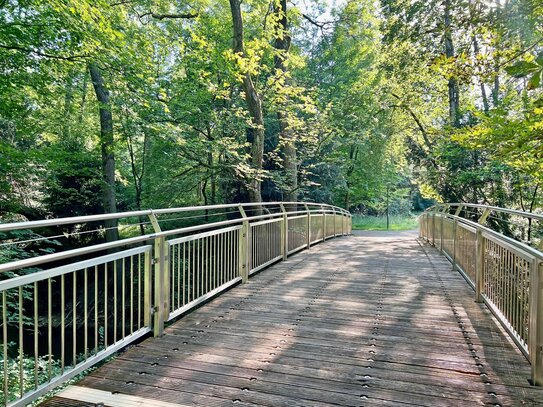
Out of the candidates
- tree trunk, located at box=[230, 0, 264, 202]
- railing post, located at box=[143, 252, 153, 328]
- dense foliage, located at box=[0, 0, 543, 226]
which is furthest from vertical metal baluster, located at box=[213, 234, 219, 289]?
tree trunk, located at box=[230, 0, 264, 202]

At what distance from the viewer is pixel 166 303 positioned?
3439mm

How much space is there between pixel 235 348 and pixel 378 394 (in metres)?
1.19

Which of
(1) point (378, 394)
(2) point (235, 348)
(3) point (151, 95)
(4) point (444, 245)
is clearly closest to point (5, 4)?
(3) point (151, 95)

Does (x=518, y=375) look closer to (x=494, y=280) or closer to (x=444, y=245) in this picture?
(x=494, y=280)

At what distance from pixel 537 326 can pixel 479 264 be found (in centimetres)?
190

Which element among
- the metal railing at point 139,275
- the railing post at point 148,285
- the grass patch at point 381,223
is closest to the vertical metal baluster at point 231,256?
the metal railing at point 139,275

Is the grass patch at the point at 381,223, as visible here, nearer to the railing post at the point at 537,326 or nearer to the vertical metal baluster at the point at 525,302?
the vertical metal baluster at the point at 525,302

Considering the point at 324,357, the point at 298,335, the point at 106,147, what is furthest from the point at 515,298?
the point at 106,147

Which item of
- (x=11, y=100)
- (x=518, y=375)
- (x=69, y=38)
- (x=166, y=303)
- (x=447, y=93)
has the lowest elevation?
(x=518, y=375)

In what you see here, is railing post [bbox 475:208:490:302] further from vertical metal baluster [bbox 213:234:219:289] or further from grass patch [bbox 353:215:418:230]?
grass patch [bbox 353:215:418:230]

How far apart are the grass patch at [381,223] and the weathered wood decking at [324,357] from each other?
76.4ft

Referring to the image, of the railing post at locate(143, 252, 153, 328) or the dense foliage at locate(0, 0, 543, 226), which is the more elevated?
the dense foliage at locate(0, 0, 543, 226)

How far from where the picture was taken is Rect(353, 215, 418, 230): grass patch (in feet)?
90.8

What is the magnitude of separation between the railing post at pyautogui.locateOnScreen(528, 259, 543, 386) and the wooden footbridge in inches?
0.5
